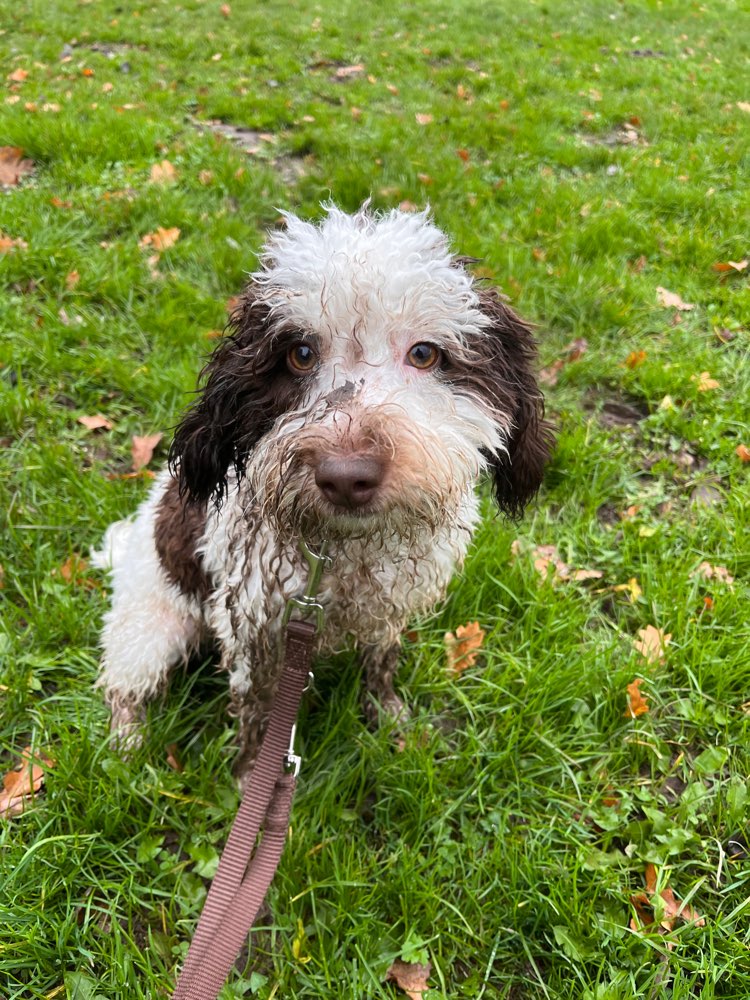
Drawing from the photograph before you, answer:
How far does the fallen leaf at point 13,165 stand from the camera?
16.8 ft

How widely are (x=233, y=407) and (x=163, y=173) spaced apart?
4.30 m

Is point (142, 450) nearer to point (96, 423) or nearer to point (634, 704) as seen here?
point (96, 423)

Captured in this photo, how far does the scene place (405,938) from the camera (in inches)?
78.0

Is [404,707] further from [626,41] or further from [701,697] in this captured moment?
[626,41]

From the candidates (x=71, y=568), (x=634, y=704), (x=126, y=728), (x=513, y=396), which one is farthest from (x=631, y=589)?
(x=71, y=568)

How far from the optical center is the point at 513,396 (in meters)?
1.99

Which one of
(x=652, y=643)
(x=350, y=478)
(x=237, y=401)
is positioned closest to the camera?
(x=350, y=478)

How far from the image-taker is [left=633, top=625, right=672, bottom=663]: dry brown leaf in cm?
267

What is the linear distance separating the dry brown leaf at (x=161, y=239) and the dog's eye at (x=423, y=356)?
11.1 feet

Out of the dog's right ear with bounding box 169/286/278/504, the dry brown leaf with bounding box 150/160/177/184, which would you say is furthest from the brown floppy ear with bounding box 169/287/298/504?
the dry brown leaf with bounding box 150/160/177/184

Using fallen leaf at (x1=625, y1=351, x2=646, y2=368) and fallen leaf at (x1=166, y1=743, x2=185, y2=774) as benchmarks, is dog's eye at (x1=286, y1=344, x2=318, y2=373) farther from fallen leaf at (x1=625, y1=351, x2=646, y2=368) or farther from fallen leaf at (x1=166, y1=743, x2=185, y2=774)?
fallen leaf at (x1=625, y1=351, x2=646, y2=368)

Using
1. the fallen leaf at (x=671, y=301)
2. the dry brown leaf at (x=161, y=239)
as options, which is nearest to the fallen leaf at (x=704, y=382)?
the fallen leaf at (x=671, y=301)

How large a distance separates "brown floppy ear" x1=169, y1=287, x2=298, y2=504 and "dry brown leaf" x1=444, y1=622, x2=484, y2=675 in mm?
1279

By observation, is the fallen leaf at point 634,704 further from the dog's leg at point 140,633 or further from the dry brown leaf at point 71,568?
the dry brown leaf at point 71,568
